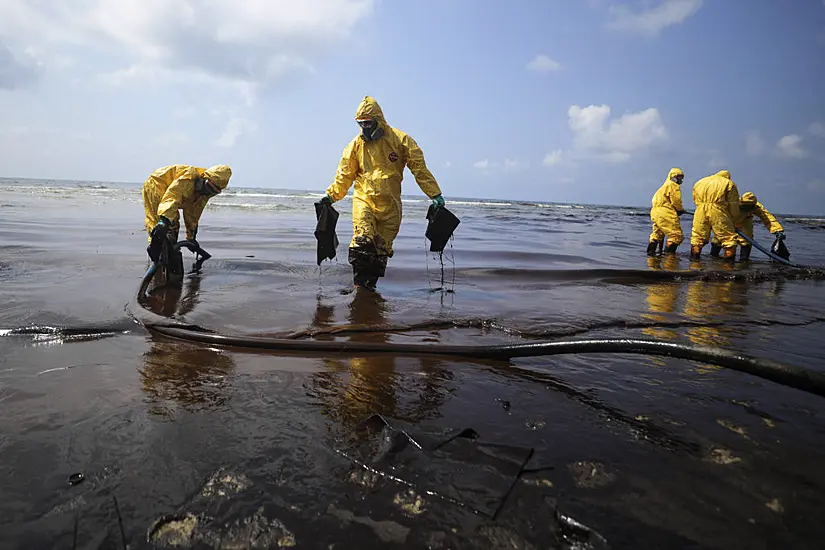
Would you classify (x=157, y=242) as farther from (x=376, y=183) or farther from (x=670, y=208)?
(x=670, y=208)

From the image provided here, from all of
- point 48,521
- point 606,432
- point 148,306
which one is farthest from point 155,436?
point 148,306

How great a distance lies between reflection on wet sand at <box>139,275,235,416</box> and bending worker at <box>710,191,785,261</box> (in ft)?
34.7

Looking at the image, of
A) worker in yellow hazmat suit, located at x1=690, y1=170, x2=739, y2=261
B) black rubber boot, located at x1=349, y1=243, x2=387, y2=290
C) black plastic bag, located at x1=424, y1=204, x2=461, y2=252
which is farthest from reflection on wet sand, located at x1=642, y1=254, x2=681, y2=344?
worker in yellow hazmat suit, located at x1=690, y1=170, x2=739, y2=261

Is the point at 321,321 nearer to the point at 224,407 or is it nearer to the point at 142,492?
the point at 224,407

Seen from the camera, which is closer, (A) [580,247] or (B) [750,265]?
(B) [750,265]

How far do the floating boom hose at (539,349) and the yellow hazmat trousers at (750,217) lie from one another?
921 cm

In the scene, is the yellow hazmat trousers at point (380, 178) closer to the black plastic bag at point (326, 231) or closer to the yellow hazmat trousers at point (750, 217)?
the black plastic bag at point (326, 231)

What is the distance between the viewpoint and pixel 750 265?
29.5ft

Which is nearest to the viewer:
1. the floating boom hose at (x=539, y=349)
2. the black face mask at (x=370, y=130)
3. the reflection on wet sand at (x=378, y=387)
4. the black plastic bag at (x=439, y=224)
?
the floating boom hose at (x=539, y=349)

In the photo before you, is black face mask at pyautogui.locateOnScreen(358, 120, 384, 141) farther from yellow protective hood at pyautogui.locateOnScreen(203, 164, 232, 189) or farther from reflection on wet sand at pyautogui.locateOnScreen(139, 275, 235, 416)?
reflection on wet sand at pyautogui.locateOnScreen(139, 275, 235, 416)

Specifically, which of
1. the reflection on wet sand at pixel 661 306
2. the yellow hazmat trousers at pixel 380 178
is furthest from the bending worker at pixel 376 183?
the reflection on wet sand at pixel 661 306

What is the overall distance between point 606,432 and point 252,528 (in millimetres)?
1400

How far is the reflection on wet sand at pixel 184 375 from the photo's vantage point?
217cm

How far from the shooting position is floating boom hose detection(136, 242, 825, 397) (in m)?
1.86
